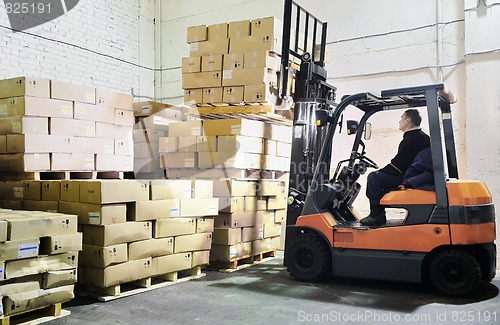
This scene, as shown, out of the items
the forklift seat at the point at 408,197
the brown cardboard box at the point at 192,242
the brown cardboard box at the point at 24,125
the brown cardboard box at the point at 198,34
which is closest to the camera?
the forklift seat at the point at 408,197

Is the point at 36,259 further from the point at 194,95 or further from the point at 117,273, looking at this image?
the point at 194,95

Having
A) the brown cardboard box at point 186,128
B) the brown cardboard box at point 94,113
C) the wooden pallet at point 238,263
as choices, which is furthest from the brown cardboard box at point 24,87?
the wooden pallet at point 238,263

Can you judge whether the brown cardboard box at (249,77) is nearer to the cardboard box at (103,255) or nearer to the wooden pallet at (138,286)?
the wooden pallet at (138,286)

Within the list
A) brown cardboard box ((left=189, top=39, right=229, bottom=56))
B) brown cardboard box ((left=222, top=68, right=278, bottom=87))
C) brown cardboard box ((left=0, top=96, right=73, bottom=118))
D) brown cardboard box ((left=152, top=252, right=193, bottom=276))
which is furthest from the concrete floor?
brown cardboard box ((left=189, top=39, right=229, bottom=56))

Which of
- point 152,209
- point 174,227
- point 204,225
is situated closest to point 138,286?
point 174,227

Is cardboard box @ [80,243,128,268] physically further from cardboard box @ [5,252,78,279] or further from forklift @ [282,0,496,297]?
forklift @ [282,0,496,297]

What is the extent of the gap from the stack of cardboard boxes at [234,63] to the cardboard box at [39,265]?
121 inches

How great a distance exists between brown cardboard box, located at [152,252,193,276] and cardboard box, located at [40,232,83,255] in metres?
1.11

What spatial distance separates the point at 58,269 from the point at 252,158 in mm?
3100

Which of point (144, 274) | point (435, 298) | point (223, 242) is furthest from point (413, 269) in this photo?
point (144, 274)

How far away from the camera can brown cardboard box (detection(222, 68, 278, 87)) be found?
6.14 m

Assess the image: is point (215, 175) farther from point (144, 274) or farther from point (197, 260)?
point (144, 274)

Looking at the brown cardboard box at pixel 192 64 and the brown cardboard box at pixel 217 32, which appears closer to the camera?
the brown cardboard box at pixel 217 32

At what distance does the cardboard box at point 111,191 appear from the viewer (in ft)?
15.0
